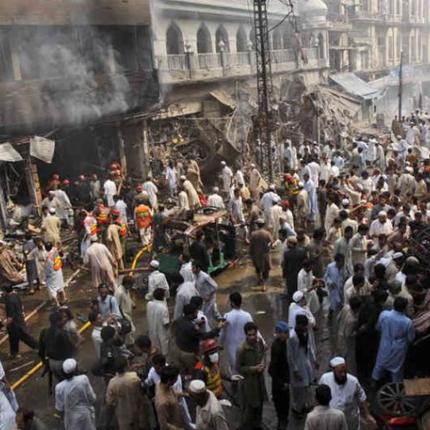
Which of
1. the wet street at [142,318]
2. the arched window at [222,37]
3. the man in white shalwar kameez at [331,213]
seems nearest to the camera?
the wet street at [142,318]

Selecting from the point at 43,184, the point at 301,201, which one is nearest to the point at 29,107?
the point at 43,184

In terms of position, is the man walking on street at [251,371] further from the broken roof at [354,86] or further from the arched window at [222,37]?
the broken roof at [354,86]

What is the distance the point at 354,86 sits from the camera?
37031mm

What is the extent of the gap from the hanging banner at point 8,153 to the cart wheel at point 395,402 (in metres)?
10.2

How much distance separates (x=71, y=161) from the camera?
1864cm

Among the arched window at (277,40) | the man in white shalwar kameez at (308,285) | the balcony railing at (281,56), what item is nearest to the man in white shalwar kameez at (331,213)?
the man in white shalwar kameez at (308,285)

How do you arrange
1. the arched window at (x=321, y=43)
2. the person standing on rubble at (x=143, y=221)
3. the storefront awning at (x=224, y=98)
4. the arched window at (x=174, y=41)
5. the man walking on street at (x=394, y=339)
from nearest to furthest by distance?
the man walking on street at (x=394, y=339) < the person standing on rubble at (x=143, y=221) < the storefront awning at (x=224, y=98) < the arched window at (x=174, y=41) < the arched window at (x=321, y=43)

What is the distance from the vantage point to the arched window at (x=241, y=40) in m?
32.1

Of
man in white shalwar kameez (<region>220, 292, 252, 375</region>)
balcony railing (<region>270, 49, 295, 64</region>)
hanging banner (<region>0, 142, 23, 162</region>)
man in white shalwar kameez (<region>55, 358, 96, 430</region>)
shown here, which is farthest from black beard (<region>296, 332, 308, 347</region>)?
balcony railing (<region>270, 49, 295, 64</region>)

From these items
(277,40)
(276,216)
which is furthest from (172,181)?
(277,40)

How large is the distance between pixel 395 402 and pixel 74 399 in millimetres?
3347

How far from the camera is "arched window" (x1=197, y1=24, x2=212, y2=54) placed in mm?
28172

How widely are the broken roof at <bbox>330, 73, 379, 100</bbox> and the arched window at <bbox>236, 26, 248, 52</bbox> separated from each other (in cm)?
758

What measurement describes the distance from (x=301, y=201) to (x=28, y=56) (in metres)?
9.43
